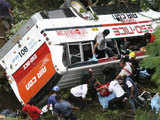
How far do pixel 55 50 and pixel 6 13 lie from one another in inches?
167

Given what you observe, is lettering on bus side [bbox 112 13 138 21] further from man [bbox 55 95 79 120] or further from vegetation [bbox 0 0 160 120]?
man [bbox 55 95 79 120]

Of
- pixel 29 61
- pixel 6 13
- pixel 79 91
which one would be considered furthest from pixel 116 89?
pixel 6 13

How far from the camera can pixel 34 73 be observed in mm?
7984

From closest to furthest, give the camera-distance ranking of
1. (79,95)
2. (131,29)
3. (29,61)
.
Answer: (79,95) → (29,61) → (131,29)

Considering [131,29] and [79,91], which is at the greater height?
[131,29]

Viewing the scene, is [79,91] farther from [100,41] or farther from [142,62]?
[142,62]

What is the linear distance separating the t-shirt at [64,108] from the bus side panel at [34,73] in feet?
4.56

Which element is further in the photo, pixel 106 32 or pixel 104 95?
pixel 106 32

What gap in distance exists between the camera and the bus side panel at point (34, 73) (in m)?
7.73

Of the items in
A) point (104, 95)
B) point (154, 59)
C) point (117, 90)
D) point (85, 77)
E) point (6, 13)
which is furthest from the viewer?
point (6, 13)

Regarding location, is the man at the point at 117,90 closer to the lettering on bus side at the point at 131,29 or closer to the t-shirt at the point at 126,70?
the t-shirt at the point at 126,70

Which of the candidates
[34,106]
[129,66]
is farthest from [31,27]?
[129,66]

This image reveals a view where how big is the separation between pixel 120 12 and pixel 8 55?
4.16 m

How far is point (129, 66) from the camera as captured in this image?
303 inches
